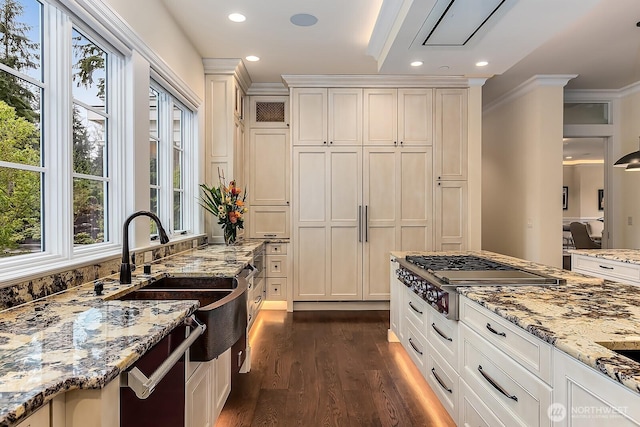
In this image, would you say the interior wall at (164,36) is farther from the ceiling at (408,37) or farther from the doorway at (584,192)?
the doorway at (584,192)

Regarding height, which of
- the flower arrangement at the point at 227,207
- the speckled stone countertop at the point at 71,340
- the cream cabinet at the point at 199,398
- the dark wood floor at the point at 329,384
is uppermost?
the flower arrangement at the point at 227,207

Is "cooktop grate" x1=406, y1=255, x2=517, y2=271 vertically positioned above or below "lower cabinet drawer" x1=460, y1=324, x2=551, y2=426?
above

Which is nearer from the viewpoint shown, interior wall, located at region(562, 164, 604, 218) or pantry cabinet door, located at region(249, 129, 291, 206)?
pantry cabinet door, located at region(249, 129, 291, 206)

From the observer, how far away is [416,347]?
2.48 m

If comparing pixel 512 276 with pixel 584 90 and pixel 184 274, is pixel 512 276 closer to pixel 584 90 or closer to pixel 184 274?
pixel 184 274

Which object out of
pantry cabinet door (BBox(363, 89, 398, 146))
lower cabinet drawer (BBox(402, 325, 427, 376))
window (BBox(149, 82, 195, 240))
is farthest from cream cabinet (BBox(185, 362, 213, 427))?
pantry cabinet door (BBox(363, 89, 398, 146))

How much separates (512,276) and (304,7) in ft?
8.07

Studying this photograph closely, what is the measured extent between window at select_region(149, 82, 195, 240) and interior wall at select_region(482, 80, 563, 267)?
4097 mm

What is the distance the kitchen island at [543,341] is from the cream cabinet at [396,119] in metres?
2.65

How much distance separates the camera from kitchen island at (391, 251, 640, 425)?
95 centimetres

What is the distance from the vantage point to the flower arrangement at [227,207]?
3600mm

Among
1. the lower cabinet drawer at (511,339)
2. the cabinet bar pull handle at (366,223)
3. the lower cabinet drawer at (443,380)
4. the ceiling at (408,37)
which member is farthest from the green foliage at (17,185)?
the cabinet bar pull handle at (366,223)

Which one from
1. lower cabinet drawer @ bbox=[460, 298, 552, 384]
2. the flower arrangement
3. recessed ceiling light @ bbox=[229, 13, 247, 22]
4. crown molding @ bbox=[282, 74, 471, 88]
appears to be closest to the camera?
lower cabinet drawer @ bbox=[460, 298, 552, 384]

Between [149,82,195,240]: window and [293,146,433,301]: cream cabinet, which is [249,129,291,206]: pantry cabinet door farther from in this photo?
[149,82,195,240]: window
